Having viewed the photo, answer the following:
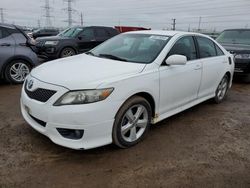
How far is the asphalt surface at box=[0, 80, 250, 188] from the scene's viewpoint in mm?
2775

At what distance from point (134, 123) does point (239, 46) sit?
6.24 metres

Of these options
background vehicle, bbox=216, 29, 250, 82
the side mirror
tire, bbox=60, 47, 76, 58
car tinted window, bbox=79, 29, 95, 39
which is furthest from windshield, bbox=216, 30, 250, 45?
the side mirror

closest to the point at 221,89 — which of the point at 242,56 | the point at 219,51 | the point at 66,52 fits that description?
the point at 219,51

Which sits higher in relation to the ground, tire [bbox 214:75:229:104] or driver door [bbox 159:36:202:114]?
driver door [bbox 159:36:202:114]

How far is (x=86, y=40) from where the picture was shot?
10.7 meters

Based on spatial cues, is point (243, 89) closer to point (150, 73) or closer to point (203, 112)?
point (203, 112)

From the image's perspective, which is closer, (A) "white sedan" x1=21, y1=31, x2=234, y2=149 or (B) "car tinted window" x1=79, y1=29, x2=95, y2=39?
(A) "white sedan" x1=21, y1=31, x2=234, y2=149

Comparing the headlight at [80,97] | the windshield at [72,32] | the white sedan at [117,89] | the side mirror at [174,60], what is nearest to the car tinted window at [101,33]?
the windshield at [72,32]

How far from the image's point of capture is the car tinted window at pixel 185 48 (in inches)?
162

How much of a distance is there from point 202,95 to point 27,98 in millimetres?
3106

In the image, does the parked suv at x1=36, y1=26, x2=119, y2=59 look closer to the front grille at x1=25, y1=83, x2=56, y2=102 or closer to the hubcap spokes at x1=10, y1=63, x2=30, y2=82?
the hubcap spokes at x1=10, y1=63, x2=30, y2=82

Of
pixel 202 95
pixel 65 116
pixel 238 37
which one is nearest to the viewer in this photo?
pixel 65 116

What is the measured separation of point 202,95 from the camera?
15.9 ft

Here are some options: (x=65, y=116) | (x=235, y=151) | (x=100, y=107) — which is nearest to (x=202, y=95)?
(x=235, y=151)
